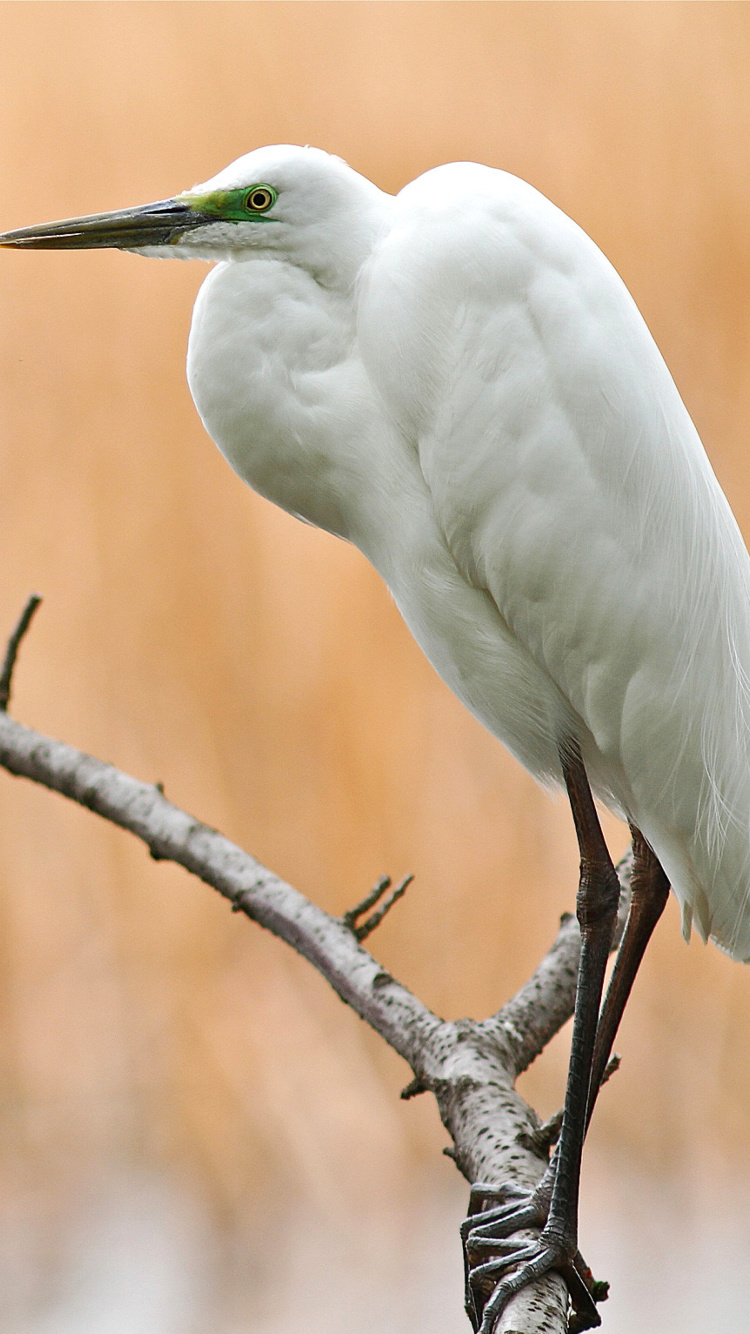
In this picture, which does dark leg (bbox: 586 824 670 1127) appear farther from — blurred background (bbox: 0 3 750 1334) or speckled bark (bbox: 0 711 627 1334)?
blurred background (bbox: 0 3 750 1334)

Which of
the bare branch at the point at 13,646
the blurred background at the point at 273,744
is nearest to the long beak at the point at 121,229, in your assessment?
the bare branch at the point at 13,646

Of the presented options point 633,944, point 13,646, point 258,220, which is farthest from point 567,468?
point 13,646

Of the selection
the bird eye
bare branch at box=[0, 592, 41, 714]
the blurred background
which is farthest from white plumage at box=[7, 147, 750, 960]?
the blurred background

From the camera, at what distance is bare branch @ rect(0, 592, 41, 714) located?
1.34 m

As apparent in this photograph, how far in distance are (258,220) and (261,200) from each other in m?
0.01

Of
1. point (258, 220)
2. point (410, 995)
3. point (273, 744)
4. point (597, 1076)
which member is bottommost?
point (597, 1076)

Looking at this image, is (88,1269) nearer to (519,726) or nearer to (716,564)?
(519,726)

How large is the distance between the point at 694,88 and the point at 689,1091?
1.77 meters

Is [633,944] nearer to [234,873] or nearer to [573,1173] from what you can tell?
[573,1173]

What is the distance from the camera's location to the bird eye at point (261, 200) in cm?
89

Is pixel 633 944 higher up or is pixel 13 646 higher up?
pixel 13 646

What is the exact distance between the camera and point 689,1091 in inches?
87.4

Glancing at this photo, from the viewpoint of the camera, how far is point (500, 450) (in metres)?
0.87

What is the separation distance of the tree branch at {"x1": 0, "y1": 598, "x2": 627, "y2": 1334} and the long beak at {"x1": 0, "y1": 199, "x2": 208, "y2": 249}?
49cm
